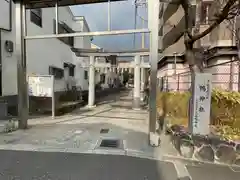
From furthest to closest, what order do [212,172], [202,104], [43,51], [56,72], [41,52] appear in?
[56,72] < [43,51] < [41,52] < [202,104] < [212,172]

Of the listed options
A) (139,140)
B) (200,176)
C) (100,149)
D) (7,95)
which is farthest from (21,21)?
(200,176)

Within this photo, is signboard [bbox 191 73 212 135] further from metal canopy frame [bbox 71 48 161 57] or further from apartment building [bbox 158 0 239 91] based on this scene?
metal canopy frame [bbox 71 48 161 57]

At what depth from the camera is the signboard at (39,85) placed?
9.84 meters

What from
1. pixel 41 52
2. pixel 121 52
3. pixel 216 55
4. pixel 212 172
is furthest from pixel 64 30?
pixel 212 172

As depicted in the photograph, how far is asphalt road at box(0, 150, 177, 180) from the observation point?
4.00 metres

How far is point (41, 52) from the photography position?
1288 cm

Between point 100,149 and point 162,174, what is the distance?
192 centimetres

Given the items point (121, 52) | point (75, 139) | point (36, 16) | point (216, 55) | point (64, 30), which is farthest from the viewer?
Result: point (64, 30)

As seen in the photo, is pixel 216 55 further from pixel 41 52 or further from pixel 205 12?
pixel 41 52

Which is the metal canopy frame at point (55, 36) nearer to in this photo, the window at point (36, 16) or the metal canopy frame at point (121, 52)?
the window at point (36, 16)

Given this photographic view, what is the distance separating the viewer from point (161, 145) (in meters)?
5.94

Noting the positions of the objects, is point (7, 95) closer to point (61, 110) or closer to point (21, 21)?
point (61, 110)

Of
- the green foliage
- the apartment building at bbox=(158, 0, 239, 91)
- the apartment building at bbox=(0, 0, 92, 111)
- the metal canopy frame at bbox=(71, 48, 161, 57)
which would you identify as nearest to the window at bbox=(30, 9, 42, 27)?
the apartment building at bbox=(0, 0, 92, 111)

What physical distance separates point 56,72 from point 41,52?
2676 millimetres
